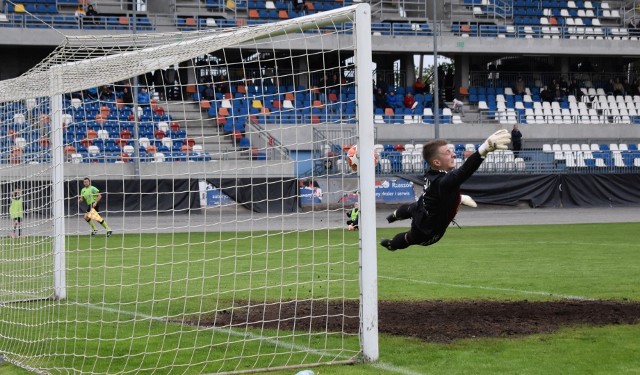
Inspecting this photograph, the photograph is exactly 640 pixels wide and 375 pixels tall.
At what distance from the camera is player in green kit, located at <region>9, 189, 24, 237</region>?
1276cm

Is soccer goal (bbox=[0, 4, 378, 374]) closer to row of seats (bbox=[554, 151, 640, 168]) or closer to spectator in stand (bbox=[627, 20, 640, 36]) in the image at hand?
row of seats (bbox=[554, 151, 640, 168])

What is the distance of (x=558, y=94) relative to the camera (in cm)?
5341

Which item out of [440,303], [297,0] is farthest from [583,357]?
[297,0]

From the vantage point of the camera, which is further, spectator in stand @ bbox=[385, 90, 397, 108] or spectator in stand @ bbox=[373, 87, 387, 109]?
spectator in stand @ bbox=[385, 90, 397, 108]

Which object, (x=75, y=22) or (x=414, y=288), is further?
(x=75, y=22)

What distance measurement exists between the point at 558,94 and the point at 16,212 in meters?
44.8

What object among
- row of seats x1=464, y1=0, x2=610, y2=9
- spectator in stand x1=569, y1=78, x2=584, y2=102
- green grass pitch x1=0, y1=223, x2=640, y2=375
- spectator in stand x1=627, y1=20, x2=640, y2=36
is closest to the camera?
green grass pitch x1=0, y1=223, x2=640, y2=375

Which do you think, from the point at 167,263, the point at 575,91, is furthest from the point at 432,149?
the point at 575,91

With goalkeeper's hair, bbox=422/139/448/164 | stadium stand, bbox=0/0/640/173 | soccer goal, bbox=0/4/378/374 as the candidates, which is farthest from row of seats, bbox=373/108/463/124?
goalkeeper's hair, bbox=422/139/448/164

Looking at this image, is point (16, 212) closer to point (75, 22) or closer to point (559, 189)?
point (559, 189)

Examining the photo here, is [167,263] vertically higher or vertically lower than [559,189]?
lower

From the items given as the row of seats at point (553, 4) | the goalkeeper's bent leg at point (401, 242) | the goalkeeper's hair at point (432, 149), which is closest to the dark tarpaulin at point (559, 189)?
the row of seats at point (553, 4)

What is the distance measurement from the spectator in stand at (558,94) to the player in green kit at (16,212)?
4361cm

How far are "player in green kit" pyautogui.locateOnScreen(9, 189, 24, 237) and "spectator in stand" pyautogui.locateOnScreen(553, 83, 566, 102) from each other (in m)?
43.6
